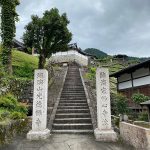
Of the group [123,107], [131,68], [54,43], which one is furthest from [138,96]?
[54,43]

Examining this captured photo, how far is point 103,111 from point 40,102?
2.90 meters

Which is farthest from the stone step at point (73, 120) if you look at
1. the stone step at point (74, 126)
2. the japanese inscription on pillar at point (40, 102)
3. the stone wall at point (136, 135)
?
the stone wall at point (136, 135)

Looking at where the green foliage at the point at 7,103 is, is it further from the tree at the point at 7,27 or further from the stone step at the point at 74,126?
the tree at the point at 7,27

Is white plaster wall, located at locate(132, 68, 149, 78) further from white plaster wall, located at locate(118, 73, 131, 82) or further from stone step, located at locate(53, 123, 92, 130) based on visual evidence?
stone step, located at locate(53, 123, 92, 130)

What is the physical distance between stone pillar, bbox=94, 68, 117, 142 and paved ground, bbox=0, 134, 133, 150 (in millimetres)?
376

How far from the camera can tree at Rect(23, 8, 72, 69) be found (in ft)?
76.5

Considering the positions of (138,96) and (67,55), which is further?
(67,55)

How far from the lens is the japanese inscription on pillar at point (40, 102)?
9945 mm

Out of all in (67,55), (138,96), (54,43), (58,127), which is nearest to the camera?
(58,127)

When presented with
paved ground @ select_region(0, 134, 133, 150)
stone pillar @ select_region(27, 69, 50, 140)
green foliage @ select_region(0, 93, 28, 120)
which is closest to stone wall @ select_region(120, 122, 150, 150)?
paved ground @ select_region(0, 134, 133, 150)

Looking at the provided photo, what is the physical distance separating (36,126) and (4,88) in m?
4.76

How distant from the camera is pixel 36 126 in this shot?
9.94m

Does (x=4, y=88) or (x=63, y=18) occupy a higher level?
(x=63, y=18)

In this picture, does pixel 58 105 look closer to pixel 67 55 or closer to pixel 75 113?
pixel 75 113
